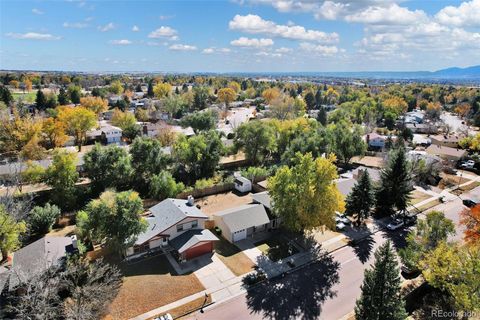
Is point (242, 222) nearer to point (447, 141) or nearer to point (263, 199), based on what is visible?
point (263, 199)

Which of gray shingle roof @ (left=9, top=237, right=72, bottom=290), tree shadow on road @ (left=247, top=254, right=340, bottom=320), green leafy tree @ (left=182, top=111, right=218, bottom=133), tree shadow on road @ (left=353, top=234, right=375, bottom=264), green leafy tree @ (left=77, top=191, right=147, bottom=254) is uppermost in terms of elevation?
green leafy tree @ (left=182, top=111, right=218, bottom=133)

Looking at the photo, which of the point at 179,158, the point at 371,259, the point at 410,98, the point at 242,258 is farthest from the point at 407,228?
the point at 410,98

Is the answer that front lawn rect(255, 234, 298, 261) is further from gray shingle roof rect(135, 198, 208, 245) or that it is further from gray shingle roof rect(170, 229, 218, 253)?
gray shingle roof rect(135, 198, 208, 245)

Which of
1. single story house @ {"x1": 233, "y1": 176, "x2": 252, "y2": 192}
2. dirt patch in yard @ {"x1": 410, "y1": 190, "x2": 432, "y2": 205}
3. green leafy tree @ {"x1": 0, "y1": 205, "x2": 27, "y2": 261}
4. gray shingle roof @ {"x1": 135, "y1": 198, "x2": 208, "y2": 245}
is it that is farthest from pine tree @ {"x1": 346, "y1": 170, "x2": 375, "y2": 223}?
green leafy tree @ {"x1": 0, "y1": 205, "x2": 27, "y2": 261}

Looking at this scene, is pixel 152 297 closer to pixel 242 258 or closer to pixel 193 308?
pixel 193 308

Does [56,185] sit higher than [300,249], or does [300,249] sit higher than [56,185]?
[56,185]

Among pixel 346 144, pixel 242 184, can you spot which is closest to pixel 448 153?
pixel 346 144
